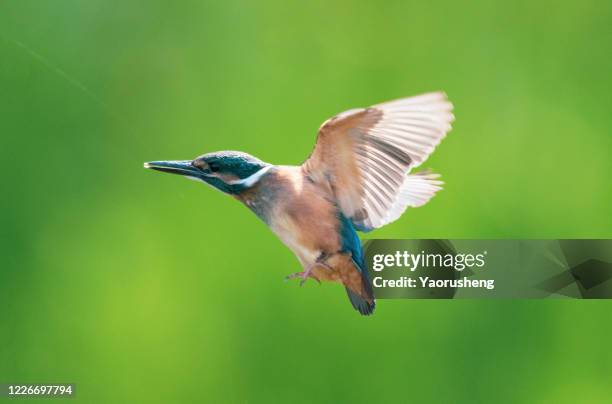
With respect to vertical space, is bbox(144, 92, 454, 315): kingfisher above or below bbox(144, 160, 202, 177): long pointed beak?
below

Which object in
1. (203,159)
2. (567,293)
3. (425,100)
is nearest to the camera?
(425,100)

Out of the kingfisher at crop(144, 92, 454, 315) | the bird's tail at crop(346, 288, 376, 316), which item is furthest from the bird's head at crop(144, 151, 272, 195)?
the bird's tail at crop(346, 288, 376, 316)

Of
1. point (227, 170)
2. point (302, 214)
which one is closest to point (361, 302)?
point (302, 214)

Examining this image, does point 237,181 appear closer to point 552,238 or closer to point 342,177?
point 342,177

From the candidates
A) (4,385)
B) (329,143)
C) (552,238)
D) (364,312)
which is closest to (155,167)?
(329,143)

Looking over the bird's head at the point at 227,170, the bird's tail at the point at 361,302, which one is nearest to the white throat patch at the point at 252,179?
the bird's head at the point at 227,170

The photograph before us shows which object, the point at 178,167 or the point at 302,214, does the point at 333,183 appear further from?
the point at 178,167

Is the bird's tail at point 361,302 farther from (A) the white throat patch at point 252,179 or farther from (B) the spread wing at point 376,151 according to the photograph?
(A) the white throat patch at point 252,179

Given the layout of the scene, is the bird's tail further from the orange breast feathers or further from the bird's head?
the bird's head
